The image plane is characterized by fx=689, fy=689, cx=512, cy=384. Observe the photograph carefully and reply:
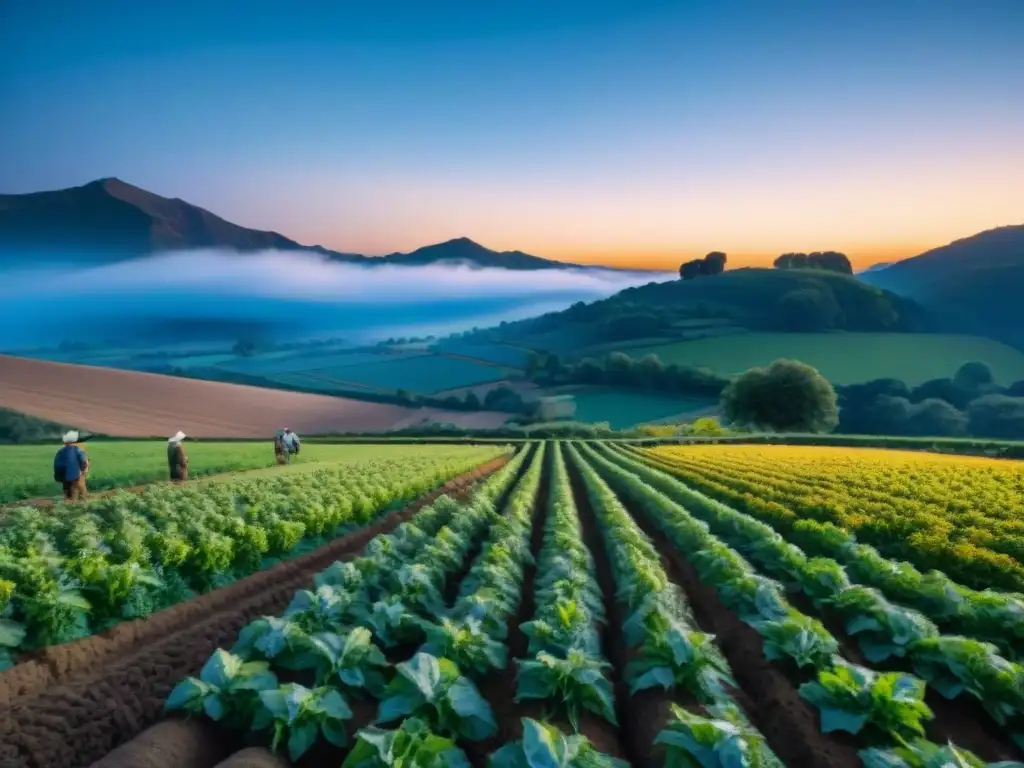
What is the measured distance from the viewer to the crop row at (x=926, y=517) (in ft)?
38.8

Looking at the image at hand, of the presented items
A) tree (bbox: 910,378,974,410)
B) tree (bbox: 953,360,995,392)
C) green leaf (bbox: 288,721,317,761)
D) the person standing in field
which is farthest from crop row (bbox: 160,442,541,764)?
tree (bbox: 953,360,995,392)

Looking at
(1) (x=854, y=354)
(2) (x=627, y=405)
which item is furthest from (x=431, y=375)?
(1) (x=854, y=354)

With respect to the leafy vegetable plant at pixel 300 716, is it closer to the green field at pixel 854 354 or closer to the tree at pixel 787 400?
the tree at pixel 787 400

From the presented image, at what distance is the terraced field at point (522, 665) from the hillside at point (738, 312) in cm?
10481

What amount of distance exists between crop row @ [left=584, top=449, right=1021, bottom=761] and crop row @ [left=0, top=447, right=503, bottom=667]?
296 inches

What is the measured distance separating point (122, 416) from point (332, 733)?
61.0 metres

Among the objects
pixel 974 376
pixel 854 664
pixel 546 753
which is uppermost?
pixel 546 753

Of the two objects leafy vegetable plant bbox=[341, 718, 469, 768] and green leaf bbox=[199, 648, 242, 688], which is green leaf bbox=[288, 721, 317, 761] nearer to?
leafy vegetable plant bbox=[341, 718, 469, 768]

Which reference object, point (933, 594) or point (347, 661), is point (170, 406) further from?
point (933, 594)

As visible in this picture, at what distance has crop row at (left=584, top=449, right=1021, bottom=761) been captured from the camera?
522 centimetres

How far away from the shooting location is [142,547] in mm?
10219

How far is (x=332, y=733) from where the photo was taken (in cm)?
502

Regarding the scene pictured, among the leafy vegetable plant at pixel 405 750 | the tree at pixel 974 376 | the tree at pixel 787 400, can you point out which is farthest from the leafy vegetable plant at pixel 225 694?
the tree at pixel 974 376

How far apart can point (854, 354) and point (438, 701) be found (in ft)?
393
